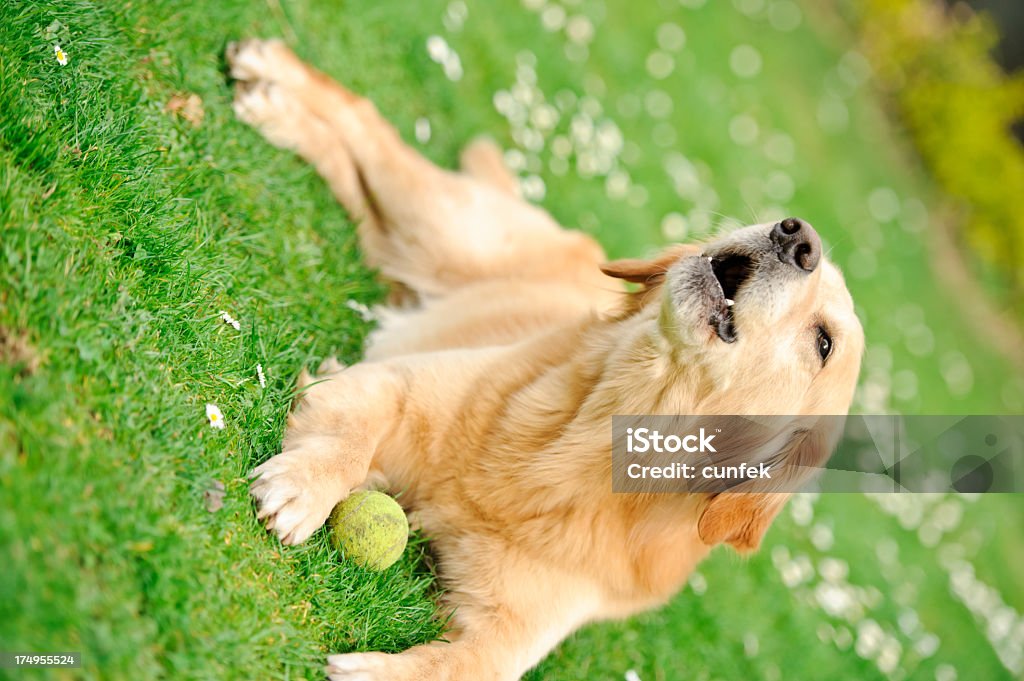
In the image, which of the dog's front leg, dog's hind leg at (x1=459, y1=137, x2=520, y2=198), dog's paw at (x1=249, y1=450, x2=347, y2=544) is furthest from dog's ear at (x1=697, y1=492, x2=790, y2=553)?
dog's hind leg at (x1=459, y1=137, x2=520, y2=198)

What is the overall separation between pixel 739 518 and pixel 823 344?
70 cm

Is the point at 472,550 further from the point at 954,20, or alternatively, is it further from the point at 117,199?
the point at 954,20

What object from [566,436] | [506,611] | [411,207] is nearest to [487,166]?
[411,207]

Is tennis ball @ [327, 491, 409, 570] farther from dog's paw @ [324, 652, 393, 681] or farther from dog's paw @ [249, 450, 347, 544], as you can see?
dog's paw @ [324, 652, 393, 681]

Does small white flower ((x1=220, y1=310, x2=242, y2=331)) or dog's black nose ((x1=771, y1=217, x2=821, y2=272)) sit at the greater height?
dog's black nose ((x1=771, y1=217, x2=821, y2=272))

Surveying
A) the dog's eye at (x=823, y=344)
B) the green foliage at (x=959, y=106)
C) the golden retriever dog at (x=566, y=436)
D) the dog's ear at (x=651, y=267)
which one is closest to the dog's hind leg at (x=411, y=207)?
the golden retriever dog at (x=566, y=436)

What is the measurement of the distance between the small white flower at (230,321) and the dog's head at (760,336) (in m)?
1.44

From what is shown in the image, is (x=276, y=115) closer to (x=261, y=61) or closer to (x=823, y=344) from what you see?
(x=261, y=61)

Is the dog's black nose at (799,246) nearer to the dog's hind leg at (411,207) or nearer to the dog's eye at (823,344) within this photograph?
the dog's eye at (823,344)

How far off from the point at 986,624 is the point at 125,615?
293 inches

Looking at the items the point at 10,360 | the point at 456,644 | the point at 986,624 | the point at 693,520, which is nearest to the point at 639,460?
the point at 693,520

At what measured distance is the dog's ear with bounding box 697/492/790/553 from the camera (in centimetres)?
321

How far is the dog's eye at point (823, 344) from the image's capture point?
321 centimetres

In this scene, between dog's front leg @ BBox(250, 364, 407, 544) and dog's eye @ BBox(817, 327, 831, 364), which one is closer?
dog's front leg @ BBox(250, 364, 407, 544)
